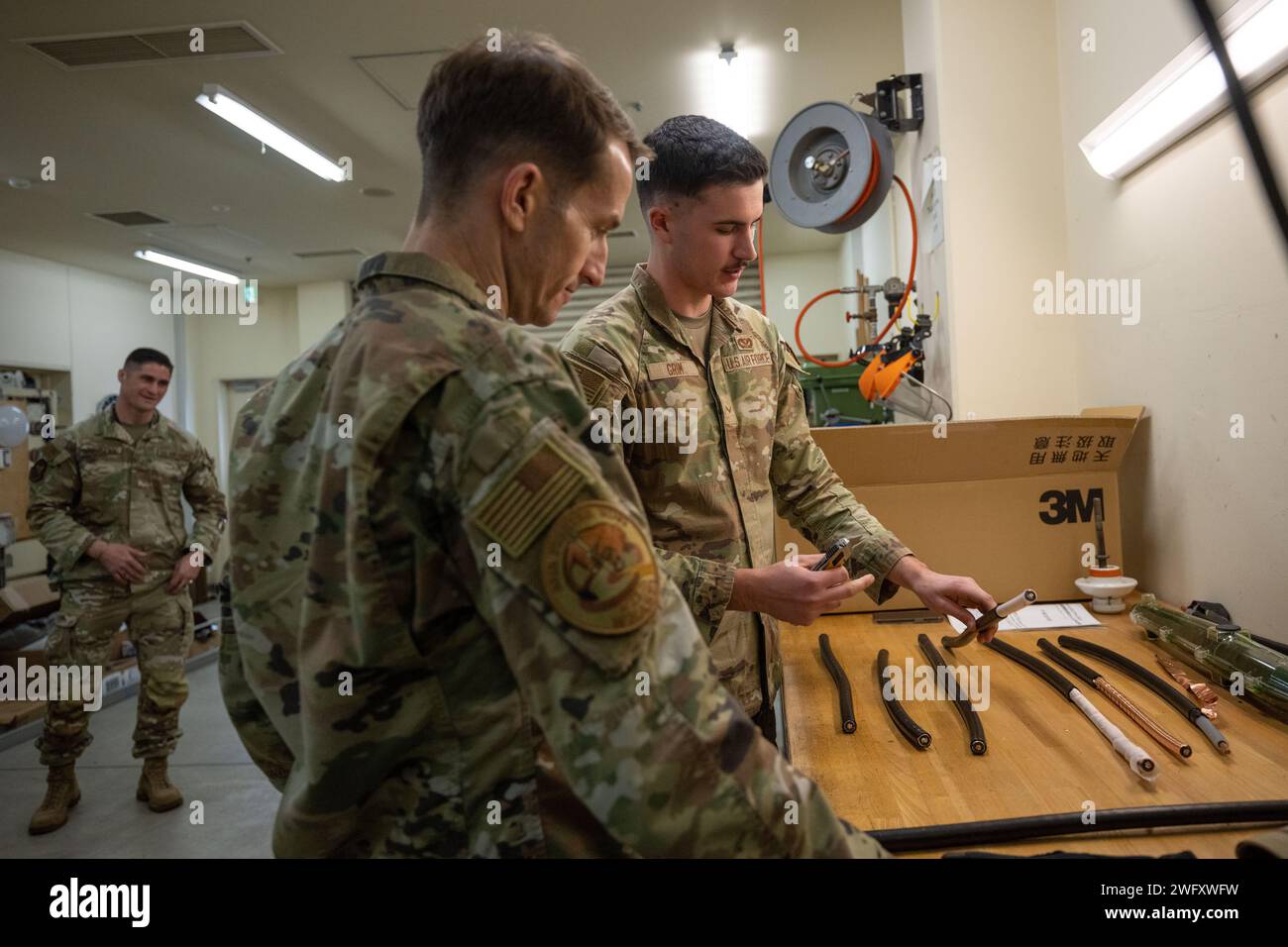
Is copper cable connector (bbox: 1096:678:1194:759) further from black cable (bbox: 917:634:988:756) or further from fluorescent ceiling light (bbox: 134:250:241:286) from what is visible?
fluorescent ceiling light (bbox: 134:250:241:286)

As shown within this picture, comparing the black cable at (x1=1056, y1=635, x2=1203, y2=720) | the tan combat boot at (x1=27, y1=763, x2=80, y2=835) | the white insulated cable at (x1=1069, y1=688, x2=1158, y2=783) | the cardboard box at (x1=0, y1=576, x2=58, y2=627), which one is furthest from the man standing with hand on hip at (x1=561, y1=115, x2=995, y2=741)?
the cardboard box at (x1=0, y1=576, x2=58, y2=627)

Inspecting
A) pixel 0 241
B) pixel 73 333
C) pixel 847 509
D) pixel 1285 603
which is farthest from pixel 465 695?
pixel 73 333

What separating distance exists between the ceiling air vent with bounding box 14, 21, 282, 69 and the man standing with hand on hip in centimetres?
337

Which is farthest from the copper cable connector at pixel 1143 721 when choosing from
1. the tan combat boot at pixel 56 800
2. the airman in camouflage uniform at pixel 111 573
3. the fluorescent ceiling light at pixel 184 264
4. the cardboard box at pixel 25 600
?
the fluorescent ceiling light at pixel 184 264

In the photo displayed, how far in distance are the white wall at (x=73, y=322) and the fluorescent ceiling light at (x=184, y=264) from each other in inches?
34.9

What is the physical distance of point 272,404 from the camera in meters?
0.72

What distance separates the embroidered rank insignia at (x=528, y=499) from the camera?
57 cm

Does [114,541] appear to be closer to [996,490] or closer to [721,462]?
[721,462]

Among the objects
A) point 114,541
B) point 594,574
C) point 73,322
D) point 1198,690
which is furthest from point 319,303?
point 594,574

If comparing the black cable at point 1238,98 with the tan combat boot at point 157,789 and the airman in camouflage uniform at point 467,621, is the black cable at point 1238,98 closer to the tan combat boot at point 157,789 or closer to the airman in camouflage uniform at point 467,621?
the airman in camouflage uniform at point 467,621

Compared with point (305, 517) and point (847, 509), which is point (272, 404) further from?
point (847, 509)

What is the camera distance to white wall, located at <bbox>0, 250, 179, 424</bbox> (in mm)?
7254

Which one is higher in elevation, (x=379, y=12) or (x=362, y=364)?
(x=379, y=12)

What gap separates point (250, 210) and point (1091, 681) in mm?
7077
